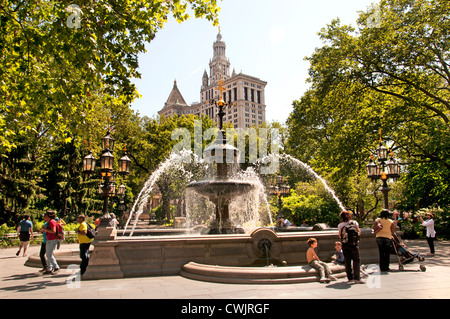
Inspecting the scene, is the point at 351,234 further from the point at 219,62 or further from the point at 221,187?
the point at 219,62

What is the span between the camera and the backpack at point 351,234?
7820 mm

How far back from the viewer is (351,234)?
7859 mm

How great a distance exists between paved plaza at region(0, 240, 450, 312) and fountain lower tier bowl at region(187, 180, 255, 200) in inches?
163

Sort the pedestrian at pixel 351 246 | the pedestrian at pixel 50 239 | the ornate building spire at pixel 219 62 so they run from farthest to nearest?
the ornate building spire at pixel 219 62 < the pedestrian at pixel 50 239 < the pedestrian at pixel 351 246

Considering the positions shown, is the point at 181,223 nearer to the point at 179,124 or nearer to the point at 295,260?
the point at 179,124

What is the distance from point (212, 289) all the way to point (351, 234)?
3455mm

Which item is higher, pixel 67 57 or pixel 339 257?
pixel 67 57

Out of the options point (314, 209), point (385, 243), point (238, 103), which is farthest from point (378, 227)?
point (238, 103)

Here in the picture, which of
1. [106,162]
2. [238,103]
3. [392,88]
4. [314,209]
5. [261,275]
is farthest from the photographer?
[238,103]

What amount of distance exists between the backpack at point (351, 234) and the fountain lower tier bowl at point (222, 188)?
4923mm

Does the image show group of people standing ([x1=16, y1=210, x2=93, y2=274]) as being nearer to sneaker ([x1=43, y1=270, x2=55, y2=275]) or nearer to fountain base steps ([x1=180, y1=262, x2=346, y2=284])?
sneaker ([x1=43, y1=270, x2=55, y2=275])

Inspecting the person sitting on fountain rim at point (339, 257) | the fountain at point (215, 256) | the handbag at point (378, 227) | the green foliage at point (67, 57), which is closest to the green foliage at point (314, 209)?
the fountain at point (215, 256)

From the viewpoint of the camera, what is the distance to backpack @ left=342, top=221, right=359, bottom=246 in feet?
25.7

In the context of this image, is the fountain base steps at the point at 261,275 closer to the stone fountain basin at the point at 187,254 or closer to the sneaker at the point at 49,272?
the stone fountain basin at the point at 187,254
